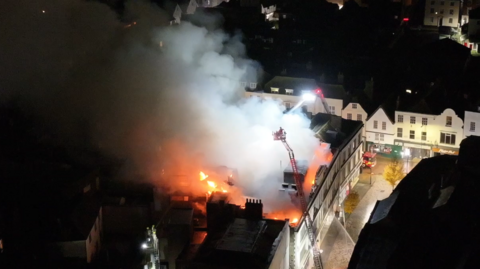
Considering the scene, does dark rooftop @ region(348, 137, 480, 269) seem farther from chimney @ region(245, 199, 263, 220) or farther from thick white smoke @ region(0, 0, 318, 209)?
thick white smoke @ region(0, 0, 318, 209)

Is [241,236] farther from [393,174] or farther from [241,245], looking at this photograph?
[393,174]

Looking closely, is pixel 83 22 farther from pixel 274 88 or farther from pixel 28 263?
pixel 28 263

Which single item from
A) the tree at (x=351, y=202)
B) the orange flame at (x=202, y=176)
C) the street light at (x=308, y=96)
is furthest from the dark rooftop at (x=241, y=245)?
the street light at (x=308, y=96)

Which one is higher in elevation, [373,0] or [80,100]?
[373,0]

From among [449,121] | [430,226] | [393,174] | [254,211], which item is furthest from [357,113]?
[430,226]

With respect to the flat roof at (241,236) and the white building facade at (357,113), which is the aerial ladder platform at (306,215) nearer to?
the flat roof at (241,236)

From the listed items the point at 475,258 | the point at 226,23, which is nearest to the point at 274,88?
the point at 226,23
